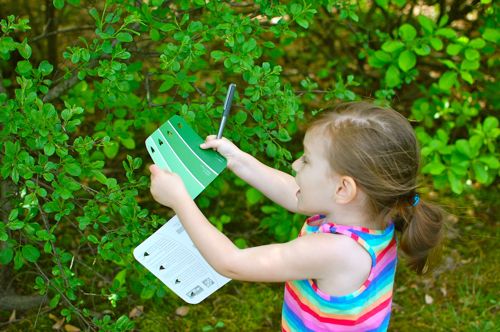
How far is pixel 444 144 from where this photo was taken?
3.24 m

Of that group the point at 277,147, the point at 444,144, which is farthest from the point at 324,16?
the point at 277,147

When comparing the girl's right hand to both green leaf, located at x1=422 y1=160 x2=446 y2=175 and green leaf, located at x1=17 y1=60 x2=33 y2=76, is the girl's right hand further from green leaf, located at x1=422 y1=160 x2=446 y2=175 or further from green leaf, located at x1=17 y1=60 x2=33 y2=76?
green leaf, located at x1=422 y1=160 x2=446 y2=175

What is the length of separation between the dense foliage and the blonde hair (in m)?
0.46

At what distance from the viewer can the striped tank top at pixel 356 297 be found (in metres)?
1.96

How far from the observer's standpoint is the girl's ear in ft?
6.14

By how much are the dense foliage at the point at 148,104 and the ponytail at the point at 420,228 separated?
543mm

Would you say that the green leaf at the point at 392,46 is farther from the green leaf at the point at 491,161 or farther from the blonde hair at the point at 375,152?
the blonde hair at the point at 375,152

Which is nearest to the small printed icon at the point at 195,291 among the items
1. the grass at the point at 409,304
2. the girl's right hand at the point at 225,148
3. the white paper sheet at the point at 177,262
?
the white paper sheet at the point at 177,262

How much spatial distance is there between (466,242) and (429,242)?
177 cm

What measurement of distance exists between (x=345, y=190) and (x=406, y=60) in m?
1.37

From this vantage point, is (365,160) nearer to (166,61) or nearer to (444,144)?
(166,61)

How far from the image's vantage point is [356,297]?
77.3 inches

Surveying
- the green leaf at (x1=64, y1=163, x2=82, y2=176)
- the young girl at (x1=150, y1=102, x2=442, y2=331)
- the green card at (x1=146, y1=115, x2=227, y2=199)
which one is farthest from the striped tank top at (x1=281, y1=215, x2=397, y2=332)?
the green leaf at (x1=64, y1=163, x2=82, y2=176)

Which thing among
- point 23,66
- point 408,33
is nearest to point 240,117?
point 23,66
